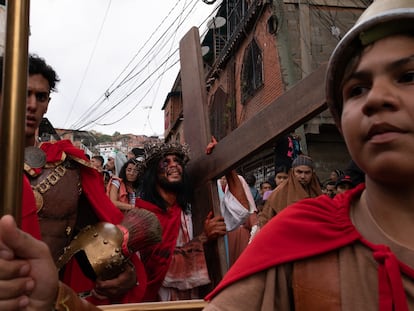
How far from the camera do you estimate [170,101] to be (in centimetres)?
3030

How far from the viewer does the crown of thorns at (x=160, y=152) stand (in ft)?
12.5

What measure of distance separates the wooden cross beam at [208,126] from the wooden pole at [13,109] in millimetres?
1589

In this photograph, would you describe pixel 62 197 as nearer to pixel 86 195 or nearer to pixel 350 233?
pixel 86 195

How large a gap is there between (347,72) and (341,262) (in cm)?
48

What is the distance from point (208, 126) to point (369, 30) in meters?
2.19

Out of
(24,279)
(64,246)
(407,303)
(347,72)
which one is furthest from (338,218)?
(64,246)

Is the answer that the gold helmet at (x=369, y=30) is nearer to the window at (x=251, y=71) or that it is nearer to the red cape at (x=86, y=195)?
the red cape at (x=86, y=195)

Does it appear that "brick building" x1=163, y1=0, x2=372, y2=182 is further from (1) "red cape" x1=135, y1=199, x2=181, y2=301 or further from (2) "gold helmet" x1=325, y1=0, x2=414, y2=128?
(2) "gold helmet" x1=325, y1=0, x2=414, y2=128

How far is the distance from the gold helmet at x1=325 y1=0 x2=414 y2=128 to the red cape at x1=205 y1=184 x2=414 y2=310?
0.33 metres

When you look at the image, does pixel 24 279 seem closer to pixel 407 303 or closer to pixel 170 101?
pixel 407 303

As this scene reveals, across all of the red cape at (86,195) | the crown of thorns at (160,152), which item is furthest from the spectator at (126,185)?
the red cape at (86,195)

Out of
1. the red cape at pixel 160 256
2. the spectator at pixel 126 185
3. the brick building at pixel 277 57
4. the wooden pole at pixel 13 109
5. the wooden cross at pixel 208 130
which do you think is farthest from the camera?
the brick building at pixel 277 57

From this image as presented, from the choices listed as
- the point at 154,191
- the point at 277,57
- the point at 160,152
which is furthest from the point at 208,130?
the point at 277,57

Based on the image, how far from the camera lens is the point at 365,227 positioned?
3.61 feet
